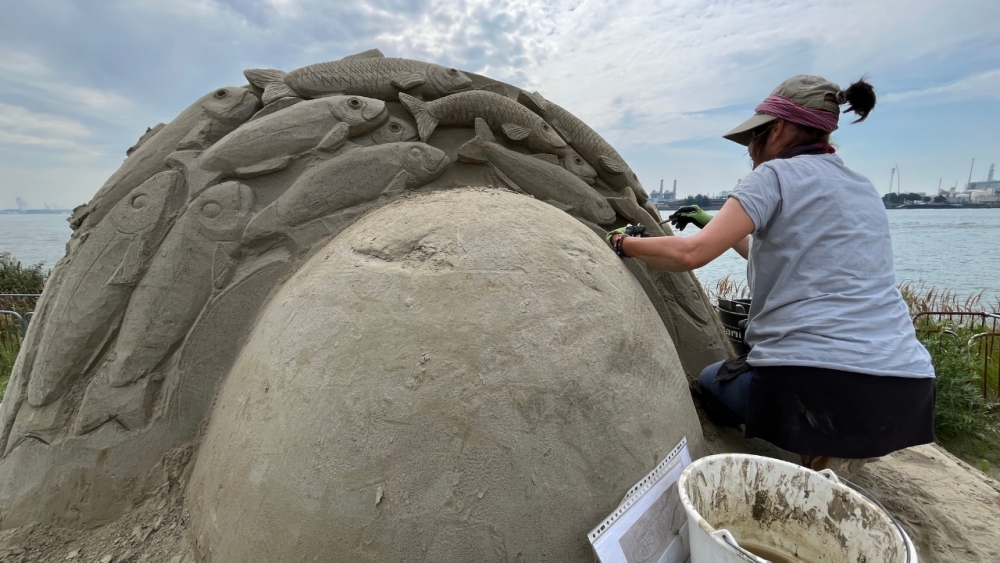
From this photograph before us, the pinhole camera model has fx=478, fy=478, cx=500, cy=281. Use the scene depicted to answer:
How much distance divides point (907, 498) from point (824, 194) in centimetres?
156

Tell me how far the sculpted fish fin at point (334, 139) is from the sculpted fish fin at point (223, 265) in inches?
21.6

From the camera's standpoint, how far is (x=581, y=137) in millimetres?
2529

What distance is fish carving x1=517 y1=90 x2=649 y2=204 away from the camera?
99.0 inches

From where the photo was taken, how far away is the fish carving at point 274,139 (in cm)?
199

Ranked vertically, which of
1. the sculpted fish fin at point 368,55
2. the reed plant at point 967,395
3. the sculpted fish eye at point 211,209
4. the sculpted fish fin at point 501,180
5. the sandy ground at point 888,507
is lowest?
the reed plant at point 967,395

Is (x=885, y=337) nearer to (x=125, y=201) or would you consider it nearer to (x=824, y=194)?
(x=824, y=194)

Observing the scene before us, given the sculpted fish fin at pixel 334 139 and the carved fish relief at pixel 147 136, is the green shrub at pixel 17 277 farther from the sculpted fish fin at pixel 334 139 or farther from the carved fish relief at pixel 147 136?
the sculpted fish fin at pixel 334 139

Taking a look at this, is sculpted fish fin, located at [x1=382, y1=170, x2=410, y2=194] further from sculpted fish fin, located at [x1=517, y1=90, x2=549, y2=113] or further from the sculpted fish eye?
sculpted fish fin, located at [x1=517, y1=90, x2=549, y2=113]

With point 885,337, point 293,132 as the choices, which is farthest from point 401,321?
point 885,337

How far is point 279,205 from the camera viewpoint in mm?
1970

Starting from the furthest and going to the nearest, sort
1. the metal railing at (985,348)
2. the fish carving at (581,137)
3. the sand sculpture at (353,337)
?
Result: 1. the metal railing at (985,348)
2. the fish carving at (581,137)
3. the sand sculpture at (353,337)

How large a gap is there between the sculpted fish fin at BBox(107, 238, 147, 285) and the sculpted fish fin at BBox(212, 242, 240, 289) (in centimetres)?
28

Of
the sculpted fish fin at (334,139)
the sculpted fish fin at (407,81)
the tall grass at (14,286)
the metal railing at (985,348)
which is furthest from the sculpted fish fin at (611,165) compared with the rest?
the tall grass at (14,286)

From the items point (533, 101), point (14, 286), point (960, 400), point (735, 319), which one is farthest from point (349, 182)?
point (14, 286)
